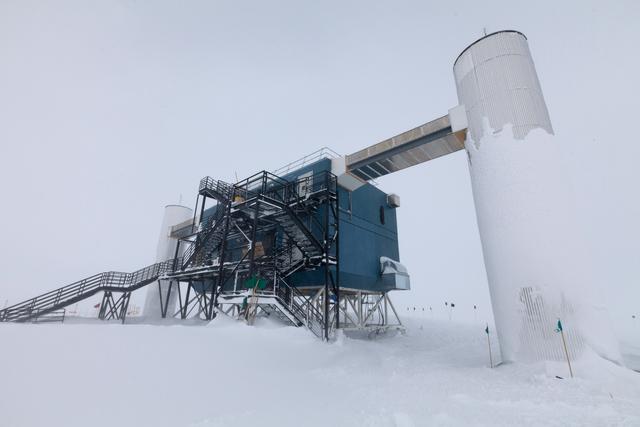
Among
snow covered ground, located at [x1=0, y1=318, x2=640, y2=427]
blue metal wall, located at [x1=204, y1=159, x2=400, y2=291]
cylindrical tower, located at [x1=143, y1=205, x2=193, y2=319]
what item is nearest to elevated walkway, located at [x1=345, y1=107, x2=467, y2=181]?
blue metal wall, located at [x1=204, y1=159, x2=400, y2=291]

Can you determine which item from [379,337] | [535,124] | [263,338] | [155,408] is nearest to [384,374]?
[263,338]

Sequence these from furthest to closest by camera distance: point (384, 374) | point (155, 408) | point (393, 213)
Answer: point (393, 213), point (384, 374), point (155, 408)

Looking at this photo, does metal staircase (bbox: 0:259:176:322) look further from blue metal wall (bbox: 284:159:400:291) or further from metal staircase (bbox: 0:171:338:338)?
blue metal wall (bbox: 284:159:400:291)

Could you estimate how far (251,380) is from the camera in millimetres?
7129

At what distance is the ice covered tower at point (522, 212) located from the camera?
10.4 metres

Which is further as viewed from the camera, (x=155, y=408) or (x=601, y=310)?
(x=601, y=310)

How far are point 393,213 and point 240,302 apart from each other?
51.3ft

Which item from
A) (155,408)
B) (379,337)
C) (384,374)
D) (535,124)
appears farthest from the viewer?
(379,337)

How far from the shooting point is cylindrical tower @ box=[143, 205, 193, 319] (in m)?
30.8

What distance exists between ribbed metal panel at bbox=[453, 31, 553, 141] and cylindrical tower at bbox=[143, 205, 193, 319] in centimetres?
3112

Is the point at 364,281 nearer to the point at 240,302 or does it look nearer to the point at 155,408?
the point at 240,302

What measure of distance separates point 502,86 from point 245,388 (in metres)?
14.6

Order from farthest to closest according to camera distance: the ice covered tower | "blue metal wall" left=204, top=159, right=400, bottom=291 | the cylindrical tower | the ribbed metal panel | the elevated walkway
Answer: the cylindrical tower < "blue metal wall" left=204, top=159, right=400, bottom=291 < the elevated walkway < the ribbed metal panel < the ice covered tower

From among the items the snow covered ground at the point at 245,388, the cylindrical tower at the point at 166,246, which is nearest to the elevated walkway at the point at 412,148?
the snow covered ground at the point at 245,388
